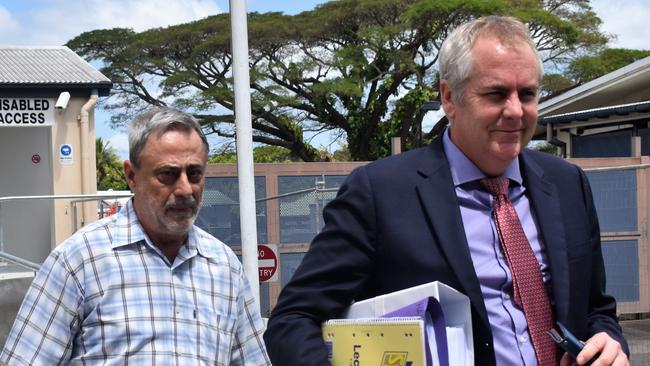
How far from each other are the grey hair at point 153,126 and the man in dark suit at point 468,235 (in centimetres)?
97

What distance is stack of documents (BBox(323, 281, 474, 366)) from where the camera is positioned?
215 centimetres

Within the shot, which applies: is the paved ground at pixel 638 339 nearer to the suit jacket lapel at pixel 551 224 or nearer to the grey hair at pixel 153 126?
the grey hair at pixel 153 126

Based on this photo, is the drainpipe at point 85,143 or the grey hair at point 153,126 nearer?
the grey hair at point 153,126

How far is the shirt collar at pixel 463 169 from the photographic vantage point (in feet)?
8.08

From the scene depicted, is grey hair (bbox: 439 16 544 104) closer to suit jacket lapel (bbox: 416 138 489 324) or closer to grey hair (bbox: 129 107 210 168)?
suit jacket lapel (bbox: 416 138 489 324)

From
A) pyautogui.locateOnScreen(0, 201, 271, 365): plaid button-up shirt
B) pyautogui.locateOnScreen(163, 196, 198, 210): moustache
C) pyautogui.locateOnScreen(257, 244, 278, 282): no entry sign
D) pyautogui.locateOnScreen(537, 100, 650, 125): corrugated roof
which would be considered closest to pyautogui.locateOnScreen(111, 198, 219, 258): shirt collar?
pyautogui.locateOnScreen(0, 201, 271, 365): plaid button-up shirt

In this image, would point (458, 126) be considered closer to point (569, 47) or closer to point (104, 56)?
point (569, 47)

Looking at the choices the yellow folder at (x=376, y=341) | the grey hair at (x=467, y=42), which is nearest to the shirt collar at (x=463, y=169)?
the grey hair at (x=467, y=42)

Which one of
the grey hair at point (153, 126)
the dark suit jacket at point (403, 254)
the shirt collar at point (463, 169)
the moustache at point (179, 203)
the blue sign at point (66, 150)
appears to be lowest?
the dark suit jacket at point (403, 254)

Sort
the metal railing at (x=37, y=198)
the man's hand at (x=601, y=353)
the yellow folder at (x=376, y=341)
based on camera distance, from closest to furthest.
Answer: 1. the yellow folder at (x=376, y=341)
2. the man's hand at (x=601, y=353)
3. the metal railing at (x=37, y=198)

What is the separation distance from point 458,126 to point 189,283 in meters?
1.17

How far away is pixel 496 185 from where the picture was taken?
2.47 m

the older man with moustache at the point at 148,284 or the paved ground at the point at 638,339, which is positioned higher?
the older man with moustache at the point at 148,284

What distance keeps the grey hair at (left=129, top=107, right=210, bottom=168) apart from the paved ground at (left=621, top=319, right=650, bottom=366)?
28.0ft
